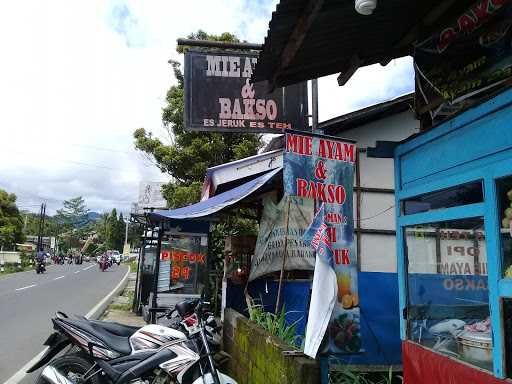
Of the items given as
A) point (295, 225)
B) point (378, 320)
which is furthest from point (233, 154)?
point (378, 320)

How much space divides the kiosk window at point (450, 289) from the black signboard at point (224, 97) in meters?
5.33

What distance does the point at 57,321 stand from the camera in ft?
16.7

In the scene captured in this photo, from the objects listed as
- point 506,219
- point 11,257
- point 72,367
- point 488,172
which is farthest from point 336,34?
point 11,257

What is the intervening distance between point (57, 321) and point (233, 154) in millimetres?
10481

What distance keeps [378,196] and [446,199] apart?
5200 millimetres

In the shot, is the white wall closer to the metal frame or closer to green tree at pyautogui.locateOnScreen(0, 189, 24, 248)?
the metal frame

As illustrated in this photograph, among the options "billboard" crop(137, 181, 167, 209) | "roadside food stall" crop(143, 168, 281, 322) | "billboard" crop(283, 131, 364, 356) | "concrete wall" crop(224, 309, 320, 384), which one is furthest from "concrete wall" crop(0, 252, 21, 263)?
"billboard" crop(283, 131, 364, 356)

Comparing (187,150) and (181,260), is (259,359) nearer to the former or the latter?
(181,260)

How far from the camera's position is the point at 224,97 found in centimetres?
905

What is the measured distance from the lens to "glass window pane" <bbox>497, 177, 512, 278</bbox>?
2.94 metres

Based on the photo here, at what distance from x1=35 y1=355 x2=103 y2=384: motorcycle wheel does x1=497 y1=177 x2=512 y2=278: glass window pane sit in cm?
395

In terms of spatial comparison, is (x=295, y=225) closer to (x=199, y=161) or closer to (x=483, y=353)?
(x=483, y=353)

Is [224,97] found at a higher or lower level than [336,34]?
higher

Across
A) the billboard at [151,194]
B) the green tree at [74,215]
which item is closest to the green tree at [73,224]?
the green tree at [74,215]
